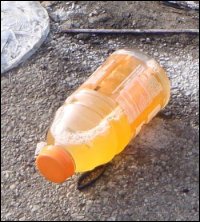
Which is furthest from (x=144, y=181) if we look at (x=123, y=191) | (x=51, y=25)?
(x=51, y=25)

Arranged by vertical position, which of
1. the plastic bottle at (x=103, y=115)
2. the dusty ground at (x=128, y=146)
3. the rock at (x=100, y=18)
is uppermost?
the plastic bottle at (x=103, y=115)

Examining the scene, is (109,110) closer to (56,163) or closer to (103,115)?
(103,115)

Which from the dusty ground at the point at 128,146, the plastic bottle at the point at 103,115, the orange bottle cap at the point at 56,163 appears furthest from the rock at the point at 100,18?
the orange bottle cap at the point at 56,163

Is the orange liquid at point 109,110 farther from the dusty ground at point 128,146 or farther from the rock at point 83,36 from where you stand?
the rock at point 83,36

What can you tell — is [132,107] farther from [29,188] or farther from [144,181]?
[29,188]

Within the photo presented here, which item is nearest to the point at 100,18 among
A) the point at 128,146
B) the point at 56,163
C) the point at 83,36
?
the point at 83,36

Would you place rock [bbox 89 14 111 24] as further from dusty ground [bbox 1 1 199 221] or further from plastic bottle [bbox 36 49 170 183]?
plastic bottle [bbox 36 49 170 183]
